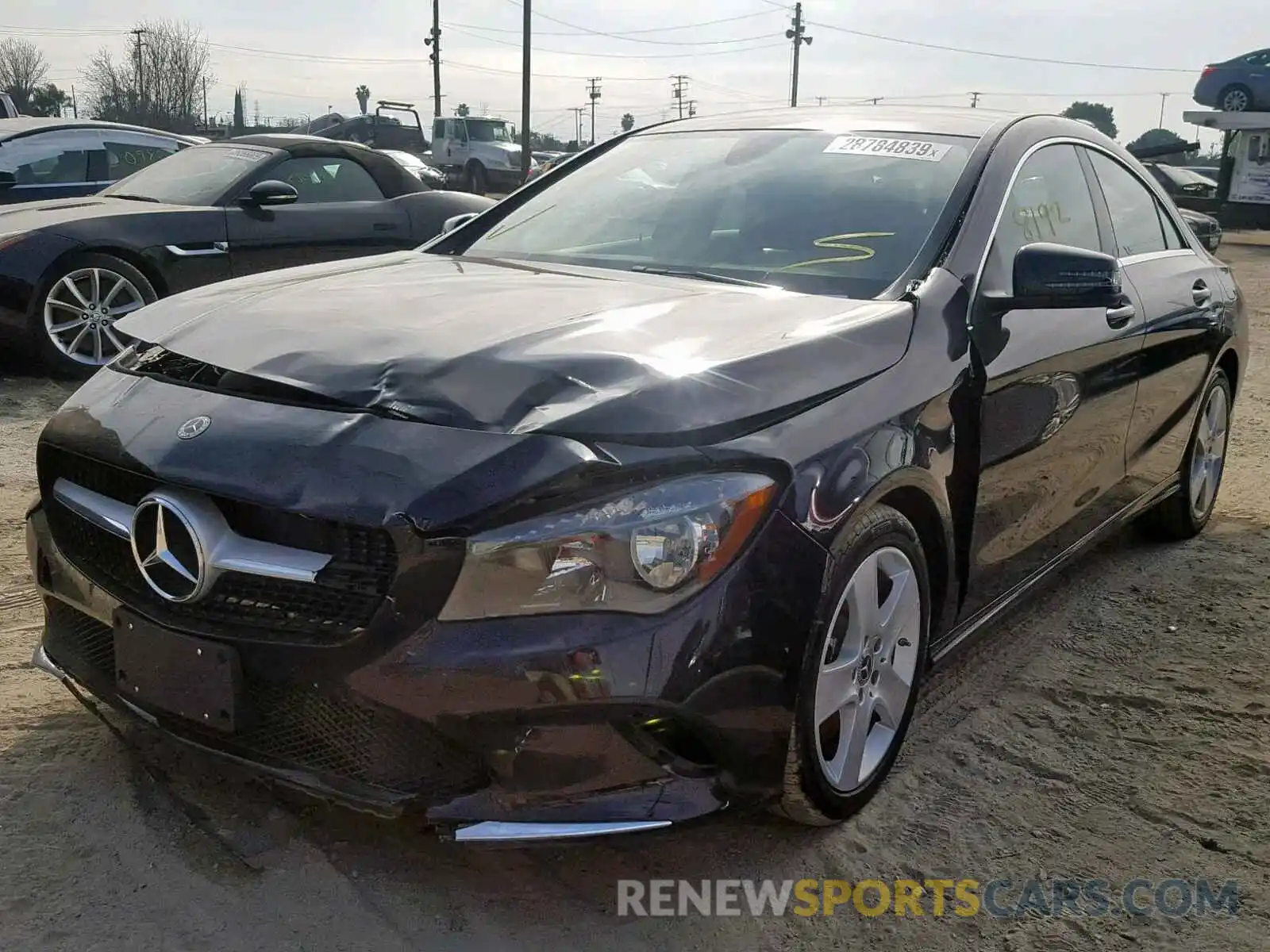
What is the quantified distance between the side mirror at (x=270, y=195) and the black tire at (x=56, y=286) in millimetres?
816

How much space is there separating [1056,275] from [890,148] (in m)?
0.69

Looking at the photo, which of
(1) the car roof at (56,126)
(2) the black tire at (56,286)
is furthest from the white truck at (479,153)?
(2) the black tire at (56,286)

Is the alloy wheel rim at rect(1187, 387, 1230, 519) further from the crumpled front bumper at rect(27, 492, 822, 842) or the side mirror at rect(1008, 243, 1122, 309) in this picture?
the crumpled front bumper at rect(27, 492, 822, 842)

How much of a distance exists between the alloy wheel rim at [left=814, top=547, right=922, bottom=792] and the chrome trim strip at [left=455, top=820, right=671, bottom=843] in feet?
1.64

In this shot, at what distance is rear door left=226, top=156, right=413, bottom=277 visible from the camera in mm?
7215

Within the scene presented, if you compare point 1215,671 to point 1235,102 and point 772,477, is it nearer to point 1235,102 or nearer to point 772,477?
point 772,477

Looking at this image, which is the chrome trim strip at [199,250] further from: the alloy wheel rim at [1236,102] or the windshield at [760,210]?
the alloy wheel rim at [1236,102]

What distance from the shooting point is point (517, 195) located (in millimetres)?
3900

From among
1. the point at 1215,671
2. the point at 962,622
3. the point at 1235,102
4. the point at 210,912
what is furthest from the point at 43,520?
the point at 1235,102

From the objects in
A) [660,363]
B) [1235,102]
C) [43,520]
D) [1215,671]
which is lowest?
[1215,671]

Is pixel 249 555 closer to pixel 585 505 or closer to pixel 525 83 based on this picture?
pixel 585 505

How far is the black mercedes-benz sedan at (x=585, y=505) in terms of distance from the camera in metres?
1.95

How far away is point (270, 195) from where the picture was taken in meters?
7.00

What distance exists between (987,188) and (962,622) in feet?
3.67
